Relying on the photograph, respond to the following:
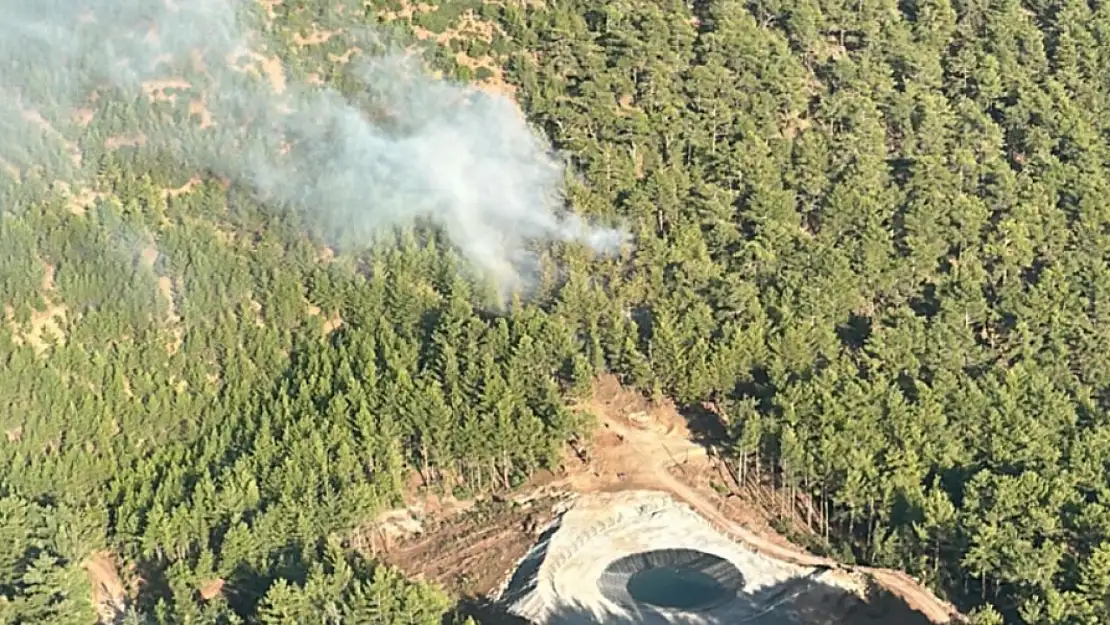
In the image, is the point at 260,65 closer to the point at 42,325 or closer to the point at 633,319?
the point at 42,325

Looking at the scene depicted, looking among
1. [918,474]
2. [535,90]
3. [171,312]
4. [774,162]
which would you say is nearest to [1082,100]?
[774,162]

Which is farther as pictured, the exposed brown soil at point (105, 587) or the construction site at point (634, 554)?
the exposed brown soil at point (105, 587)

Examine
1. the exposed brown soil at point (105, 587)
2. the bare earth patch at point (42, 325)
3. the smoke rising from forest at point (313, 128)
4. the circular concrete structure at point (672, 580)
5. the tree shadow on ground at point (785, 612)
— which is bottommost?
the tree shadow on ground at point (785, 612)

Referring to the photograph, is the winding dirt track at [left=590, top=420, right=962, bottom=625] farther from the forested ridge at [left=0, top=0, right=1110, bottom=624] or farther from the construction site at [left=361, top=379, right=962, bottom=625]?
the forested ridge at [left=0, top=0, right=1110, bottom=624]

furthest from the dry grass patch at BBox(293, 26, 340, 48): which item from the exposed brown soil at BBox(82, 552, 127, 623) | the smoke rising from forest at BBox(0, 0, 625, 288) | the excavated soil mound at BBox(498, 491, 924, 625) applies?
the excavated soil mound at BBox(498, 491, 924, 625)

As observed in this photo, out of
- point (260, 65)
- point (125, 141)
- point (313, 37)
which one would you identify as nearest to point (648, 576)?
point (125, 141)

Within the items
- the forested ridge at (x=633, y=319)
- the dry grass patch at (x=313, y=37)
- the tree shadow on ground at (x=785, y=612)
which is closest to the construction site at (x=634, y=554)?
the tree shadow on ground at (x=785, y=612)

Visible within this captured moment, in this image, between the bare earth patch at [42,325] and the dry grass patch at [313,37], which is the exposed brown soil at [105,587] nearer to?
the bare earth patch at [42,325]
